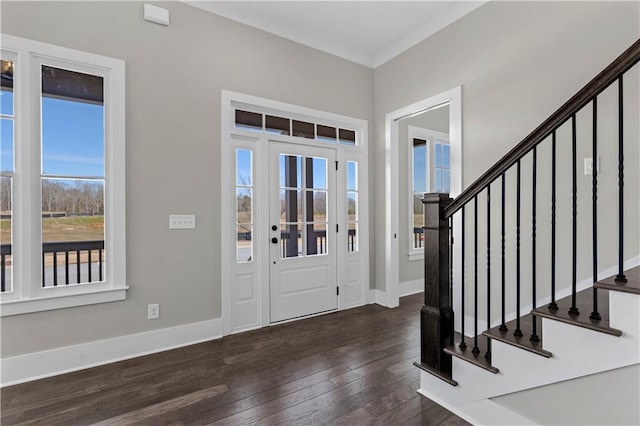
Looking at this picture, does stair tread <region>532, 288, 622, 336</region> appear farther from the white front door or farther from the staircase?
the white front door

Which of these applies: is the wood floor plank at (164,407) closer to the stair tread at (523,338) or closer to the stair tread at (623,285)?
the stair tread at (523,338)

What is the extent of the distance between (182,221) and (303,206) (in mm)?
1306

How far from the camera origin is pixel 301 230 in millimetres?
3666

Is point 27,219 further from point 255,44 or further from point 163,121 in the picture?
point 255,44

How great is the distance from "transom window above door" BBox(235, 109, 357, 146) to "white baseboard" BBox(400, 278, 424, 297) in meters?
2.14

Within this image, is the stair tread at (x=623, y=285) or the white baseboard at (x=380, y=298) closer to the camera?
the stair tread at (x=623, y=285)

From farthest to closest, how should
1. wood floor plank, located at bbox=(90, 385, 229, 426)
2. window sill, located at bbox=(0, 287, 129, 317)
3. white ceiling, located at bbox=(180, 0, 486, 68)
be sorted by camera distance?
white ceiling, located at bbox=(180, 0, 486, 68) → window sill, located at bbox=(0, 287, 129, 317) → wood floor plank, located at bbox=(90, 385, 229, 426)

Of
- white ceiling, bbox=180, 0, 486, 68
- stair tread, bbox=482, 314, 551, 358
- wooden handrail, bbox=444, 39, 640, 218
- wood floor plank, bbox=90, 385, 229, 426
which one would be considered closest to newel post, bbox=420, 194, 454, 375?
wooden handrail, bbox=444, 39, 640, 218

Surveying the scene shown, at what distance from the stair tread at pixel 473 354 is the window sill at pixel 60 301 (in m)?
2.49

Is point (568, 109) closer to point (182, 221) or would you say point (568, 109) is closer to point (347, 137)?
point (347, 137)

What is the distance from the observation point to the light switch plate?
2857 mm

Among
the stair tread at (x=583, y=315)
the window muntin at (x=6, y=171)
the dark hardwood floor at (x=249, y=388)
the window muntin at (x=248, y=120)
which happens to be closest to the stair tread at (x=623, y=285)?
the stair tread at (x=583, y=315)

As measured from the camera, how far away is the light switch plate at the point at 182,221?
2.86m

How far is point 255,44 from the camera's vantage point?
129 inches
